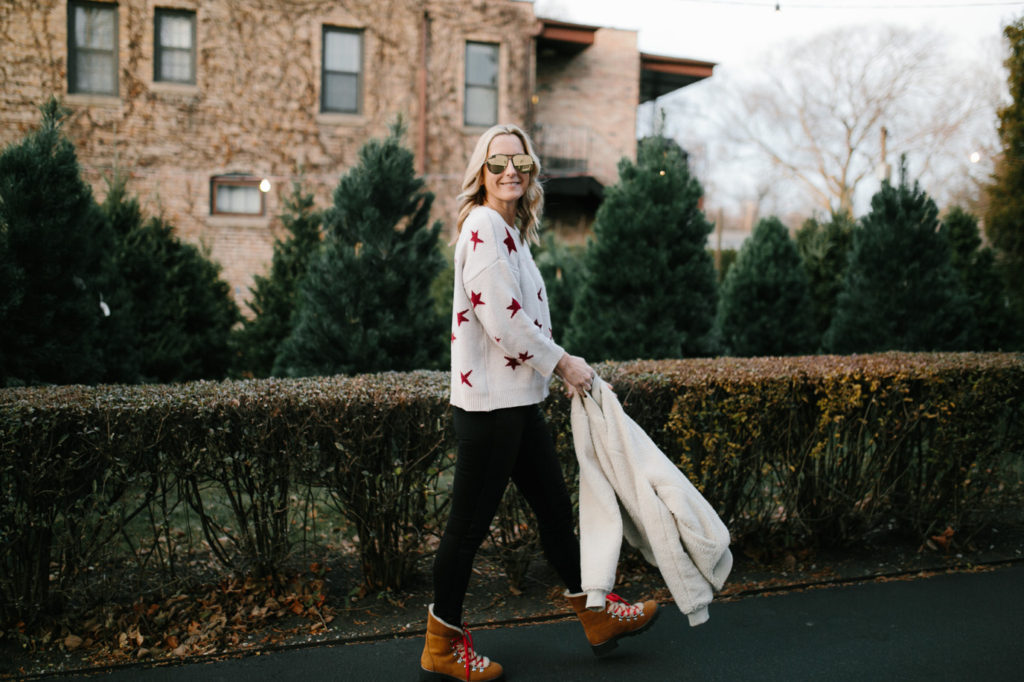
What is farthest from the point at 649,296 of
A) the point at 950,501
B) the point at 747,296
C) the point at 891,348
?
the point at 950,501

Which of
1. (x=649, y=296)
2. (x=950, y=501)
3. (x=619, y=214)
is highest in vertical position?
(x=619, y=214)

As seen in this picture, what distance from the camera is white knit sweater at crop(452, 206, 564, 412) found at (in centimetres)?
299

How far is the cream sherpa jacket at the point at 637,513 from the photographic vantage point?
313cm

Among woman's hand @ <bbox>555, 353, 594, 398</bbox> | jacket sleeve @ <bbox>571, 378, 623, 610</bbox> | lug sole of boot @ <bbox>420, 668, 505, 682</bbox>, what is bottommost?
lug sole of boot @ <bbox>420, 668, 505, 682</bbox>

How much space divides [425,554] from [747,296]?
738cm

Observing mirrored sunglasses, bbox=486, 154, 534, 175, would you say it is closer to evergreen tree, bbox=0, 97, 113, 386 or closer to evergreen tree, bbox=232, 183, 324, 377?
evergreen tree, bbox=0, 97, 113, 386

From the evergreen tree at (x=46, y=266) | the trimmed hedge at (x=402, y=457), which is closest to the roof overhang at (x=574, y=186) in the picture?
the evergreen tree at (x=46, y=266)

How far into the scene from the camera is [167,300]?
9.95 metres

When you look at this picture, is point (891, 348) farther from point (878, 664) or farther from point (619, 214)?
point (878, 664)

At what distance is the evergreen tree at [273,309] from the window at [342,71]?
806cm

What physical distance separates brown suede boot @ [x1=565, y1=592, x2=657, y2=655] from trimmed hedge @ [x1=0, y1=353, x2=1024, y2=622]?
2.59ft

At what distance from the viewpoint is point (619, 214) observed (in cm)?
861

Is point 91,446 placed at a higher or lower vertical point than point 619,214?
lower

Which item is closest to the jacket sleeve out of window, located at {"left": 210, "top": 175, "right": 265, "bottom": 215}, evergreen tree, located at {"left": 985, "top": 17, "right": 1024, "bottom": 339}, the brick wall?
evergreen tree, located at {"left": 985, "top": 17, "right": 1024, "bottom": 339}
